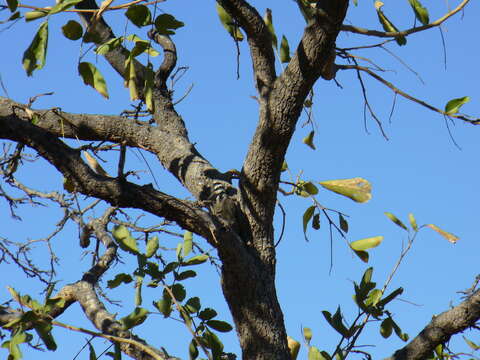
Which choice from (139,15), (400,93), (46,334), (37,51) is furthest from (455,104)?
A: (46,334)

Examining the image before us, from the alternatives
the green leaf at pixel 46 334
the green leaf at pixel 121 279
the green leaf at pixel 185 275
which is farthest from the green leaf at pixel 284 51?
the green leaf at pixel 46 334

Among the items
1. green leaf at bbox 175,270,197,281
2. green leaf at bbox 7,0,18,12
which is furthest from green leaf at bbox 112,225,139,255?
green leaf at bbox 7,0,18,12

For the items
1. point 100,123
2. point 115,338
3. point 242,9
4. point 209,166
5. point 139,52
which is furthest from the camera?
point 100,123

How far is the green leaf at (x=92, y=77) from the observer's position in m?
1.65

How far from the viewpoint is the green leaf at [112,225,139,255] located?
6.29 ft

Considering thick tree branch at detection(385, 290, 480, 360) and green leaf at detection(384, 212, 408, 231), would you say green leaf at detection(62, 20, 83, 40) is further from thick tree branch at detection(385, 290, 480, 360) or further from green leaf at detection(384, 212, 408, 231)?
thick tree branch at detection(385, 290, 480, 360)

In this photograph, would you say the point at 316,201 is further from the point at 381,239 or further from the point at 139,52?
the point at 139,52

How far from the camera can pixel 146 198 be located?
6.10 feet

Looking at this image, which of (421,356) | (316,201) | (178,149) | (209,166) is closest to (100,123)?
(178,149)

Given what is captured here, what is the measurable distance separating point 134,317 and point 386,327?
81cm

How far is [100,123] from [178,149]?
34cm

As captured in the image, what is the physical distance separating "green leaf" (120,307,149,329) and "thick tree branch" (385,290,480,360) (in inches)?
29.1

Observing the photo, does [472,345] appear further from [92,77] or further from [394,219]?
[92,77]

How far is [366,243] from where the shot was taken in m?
2.00
